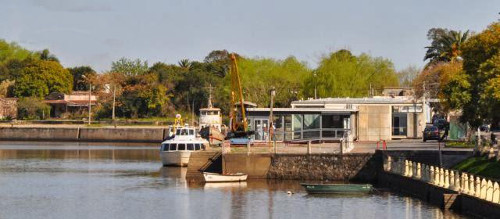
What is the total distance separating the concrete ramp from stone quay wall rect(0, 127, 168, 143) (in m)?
89.0

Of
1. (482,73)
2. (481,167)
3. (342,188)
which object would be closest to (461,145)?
(482,73)

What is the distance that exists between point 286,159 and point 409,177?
11921mm

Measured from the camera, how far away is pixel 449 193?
55.2 metres

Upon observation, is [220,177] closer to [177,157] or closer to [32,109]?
[177,157]

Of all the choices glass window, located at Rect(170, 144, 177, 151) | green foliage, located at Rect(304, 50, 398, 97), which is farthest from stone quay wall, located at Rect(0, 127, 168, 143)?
glass window, located at Rect(170, 144, 177, 151)

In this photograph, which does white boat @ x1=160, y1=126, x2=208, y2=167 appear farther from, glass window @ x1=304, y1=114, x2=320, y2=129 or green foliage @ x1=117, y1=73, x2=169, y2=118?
green foliage @ x1=117, y1=73, x2=169, y2=118

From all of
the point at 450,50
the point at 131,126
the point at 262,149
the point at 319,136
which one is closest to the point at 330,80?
the point at 450,50

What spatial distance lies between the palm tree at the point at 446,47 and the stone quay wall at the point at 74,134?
44207 millimetres

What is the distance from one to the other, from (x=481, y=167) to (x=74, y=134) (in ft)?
380

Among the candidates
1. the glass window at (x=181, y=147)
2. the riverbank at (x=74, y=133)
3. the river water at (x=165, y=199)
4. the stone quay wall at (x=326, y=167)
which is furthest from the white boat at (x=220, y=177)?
the riverbank at (x=74, y=133)

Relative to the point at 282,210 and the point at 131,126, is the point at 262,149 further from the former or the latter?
the point at 131,126

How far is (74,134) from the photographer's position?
17038 centimetres

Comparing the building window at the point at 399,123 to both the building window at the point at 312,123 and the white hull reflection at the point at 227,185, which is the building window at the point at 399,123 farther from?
the white hull reflection at the point at 227,185

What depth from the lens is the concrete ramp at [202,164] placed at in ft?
250
